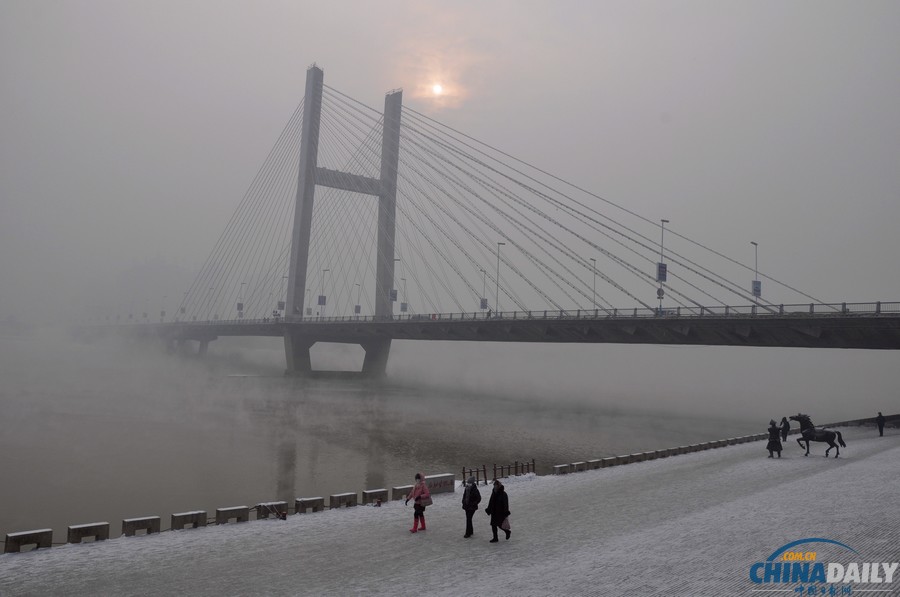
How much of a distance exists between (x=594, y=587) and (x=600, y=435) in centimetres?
3418

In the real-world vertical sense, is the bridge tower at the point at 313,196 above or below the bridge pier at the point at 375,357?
above

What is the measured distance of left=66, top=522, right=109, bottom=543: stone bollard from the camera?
528 inches

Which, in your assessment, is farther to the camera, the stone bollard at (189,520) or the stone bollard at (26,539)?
the stone bollard at (189,520)

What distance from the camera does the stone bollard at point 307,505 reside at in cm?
1647

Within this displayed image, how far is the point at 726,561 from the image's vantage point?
1105cm

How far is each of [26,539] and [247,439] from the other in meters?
24.2

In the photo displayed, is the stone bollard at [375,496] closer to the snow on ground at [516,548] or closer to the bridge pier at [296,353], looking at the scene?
the snow on ground at [516,548]

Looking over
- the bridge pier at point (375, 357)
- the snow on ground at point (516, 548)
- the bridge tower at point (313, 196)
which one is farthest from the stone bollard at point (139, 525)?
the bridge pier at point (375, 357)

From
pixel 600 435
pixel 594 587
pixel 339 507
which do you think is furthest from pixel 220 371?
pixel 594 587

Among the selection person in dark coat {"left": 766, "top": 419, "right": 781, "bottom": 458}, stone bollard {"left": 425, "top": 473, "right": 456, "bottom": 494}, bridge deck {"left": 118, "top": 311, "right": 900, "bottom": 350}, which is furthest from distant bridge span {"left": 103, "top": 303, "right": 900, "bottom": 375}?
stone bollard {"left": 425, "top": 473, "right": 456, "bottom": 494}

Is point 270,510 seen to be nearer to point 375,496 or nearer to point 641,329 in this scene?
point 375,496

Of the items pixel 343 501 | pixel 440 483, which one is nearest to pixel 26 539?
pixel 343 501

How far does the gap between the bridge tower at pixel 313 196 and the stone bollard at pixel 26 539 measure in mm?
63493

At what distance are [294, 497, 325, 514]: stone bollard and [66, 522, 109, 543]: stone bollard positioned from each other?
445cm
